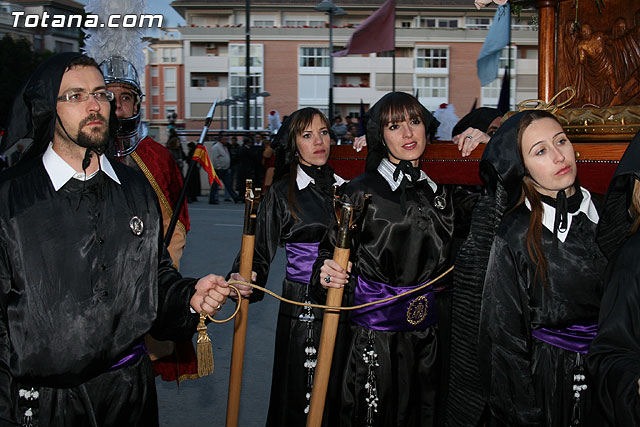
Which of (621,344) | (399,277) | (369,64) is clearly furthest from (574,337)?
(369,64)

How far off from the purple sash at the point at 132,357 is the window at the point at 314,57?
51564 millimetres

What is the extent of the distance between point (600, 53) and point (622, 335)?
184 cm

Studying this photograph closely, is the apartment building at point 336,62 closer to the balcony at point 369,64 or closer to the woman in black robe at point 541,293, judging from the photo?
the balcony at point 369,64

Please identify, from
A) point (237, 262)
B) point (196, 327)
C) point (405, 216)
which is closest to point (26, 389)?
point (196, 327)

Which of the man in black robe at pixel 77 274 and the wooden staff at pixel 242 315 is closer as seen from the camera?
the man in black robe at pixel 77 274

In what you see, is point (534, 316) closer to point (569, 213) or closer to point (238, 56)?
point (569, 213)

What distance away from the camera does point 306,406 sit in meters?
4.67

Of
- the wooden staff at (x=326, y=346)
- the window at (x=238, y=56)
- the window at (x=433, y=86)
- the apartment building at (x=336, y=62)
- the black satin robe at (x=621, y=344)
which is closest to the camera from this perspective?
the black satin robe at (x=621, y=344)

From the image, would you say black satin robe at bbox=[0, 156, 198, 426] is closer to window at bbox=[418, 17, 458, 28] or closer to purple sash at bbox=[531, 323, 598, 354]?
purple sash at bbox=[531, 323, 598, 354]

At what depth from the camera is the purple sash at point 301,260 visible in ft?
15.9

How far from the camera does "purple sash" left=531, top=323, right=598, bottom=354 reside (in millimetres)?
3080

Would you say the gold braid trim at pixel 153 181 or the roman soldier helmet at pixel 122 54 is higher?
the roman soldier helmet at pixel 122 54

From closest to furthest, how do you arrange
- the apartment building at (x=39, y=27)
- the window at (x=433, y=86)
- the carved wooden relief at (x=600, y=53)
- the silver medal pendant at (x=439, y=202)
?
1. the carved wooden relief at (x=600, y=53)
2. the silver medal pendant at (x=439, y=202)
3. the apartment building at (x=39, y=27)
4. the window at (x=433, y=86)

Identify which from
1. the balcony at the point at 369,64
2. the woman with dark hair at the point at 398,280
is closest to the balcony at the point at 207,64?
the balcony at the point at 369,64
